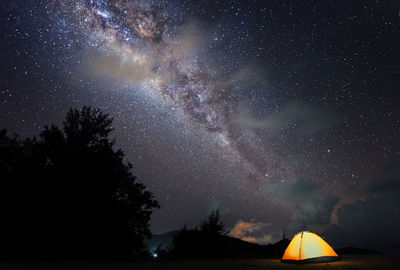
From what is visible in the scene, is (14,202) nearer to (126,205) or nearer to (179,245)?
(126,205)

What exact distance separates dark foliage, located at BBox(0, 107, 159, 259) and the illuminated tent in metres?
12.4

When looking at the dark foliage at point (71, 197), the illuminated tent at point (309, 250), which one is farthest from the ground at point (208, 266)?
the dark foliage at point (71, 197)

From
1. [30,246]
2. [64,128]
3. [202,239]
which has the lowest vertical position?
[30,246]

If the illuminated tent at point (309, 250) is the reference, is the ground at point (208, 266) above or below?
below

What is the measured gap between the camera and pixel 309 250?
10406 mm

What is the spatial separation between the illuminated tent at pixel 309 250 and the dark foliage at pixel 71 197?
12.4 m

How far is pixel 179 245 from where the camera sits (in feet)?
67.1

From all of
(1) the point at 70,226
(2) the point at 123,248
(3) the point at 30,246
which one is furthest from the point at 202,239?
(3) the point at 30,246

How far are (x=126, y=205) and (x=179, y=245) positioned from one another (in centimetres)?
502

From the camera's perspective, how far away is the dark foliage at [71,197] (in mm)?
16812

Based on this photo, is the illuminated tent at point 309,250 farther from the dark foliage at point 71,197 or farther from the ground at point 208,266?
the dark foliage at point 71,197

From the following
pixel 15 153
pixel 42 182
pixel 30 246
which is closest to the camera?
pixel 30 246

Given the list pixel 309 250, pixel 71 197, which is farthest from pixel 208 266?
pixel 71 197

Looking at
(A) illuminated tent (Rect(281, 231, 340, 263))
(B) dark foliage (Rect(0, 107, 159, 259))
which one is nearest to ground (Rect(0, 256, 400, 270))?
(A) illuminated tent (Rect(281, 231, 340, 263))
